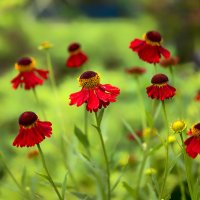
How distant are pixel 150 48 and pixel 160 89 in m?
0.15

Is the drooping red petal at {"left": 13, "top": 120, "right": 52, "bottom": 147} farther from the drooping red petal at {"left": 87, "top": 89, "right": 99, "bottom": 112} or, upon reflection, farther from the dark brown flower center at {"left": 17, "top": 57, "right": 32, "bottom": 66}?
the dark brown flower center at {"left": 17, "top": 57, "right": 32, "bottom": 66}

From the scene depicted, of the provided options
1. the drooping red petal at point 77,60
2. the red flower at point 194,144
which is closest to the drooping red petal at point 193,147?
the red flower at point 194,144

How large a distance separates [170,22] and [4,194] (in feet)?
11.3

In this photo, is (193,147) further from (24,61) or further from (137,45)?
(24,61)

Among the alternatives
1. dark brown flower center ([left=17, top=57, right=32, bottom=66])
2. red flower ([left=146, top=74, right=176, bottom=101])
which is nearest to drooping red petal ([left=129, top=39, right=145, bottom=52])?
red flower ([left=146, top=74, right=176, bottom=101])

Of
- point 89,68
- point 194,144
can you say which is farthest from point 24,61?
point 89,68

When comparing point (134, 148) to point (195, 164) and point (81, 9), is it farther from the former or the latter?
point (81, 9)

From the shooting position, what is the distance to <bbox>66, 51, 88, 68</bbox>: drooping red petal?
1091mm

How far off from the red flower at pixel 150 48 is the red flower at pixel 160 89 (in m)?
0.08

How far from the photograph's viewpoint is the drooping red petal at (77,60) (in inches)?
42.9

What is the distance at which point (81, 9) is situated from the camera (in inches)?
Result: 229

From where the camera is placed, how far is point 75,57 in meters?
1.11

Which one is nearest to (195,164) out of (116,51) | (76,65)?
Result: (76,65)

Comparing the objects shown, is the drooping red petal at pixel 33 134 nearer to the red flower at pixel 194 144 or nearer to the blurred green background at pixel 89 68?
the blurred green background at pixel 89 68
